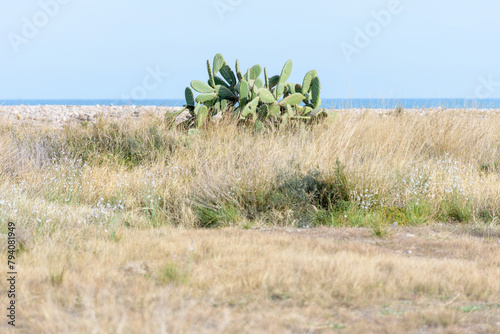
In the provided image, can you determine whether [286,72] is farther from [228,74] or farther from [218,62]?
[218,62]

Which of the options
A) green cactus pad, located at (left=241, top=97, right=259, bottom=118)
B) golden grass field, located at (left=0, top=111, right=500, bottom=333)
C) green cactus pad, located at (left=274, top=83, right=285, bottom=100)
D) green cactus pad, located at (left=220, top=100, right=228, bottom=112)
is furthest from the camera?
green cactus pad, located at (left=274, top=83, right=285, bottom=100)

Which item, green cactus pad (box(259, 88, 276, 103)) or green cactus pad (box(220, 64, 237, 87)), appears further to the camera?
green cactus pad (box(220, 64, 237, 87))

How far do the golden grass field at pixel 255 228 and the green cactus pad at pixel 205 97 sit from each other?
487 millimetres

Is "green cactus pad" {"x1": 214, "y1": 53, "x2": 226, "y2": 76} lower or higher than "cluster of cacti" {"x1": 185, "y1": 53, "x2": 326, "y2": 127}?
higher

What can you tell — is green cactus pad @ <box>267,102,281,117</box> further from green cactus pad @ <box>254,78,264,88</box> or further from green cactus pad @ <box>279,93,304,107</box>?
green cactus pad @ <box>254,78,264,88</box>

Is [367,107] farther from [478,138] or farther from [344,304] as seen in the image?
[344,304]

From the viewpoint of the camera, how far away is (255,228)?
5.81m

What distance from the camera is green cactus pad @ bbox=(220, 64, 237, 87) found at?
953 centimetres

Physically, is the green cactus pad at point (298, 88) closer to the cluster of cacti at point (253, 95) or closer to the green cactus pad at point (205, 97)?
the cluster of cacti at point (253, 95)

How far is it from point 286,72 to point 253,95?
91 centimetres

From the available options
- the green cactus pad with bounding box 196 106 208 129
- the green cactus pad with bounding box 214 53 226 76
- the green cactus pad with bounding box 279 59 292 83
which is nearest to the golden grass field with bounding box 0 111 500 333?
the green cactus pad with bounding box 196 106 208 129

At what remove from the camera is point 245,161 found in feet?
23.8

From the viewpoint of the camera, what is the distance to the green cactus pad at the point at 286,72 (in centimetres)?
959

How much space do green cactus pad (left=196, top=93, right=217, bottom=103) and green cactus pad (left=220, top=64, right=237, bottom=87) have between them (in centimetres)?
48
